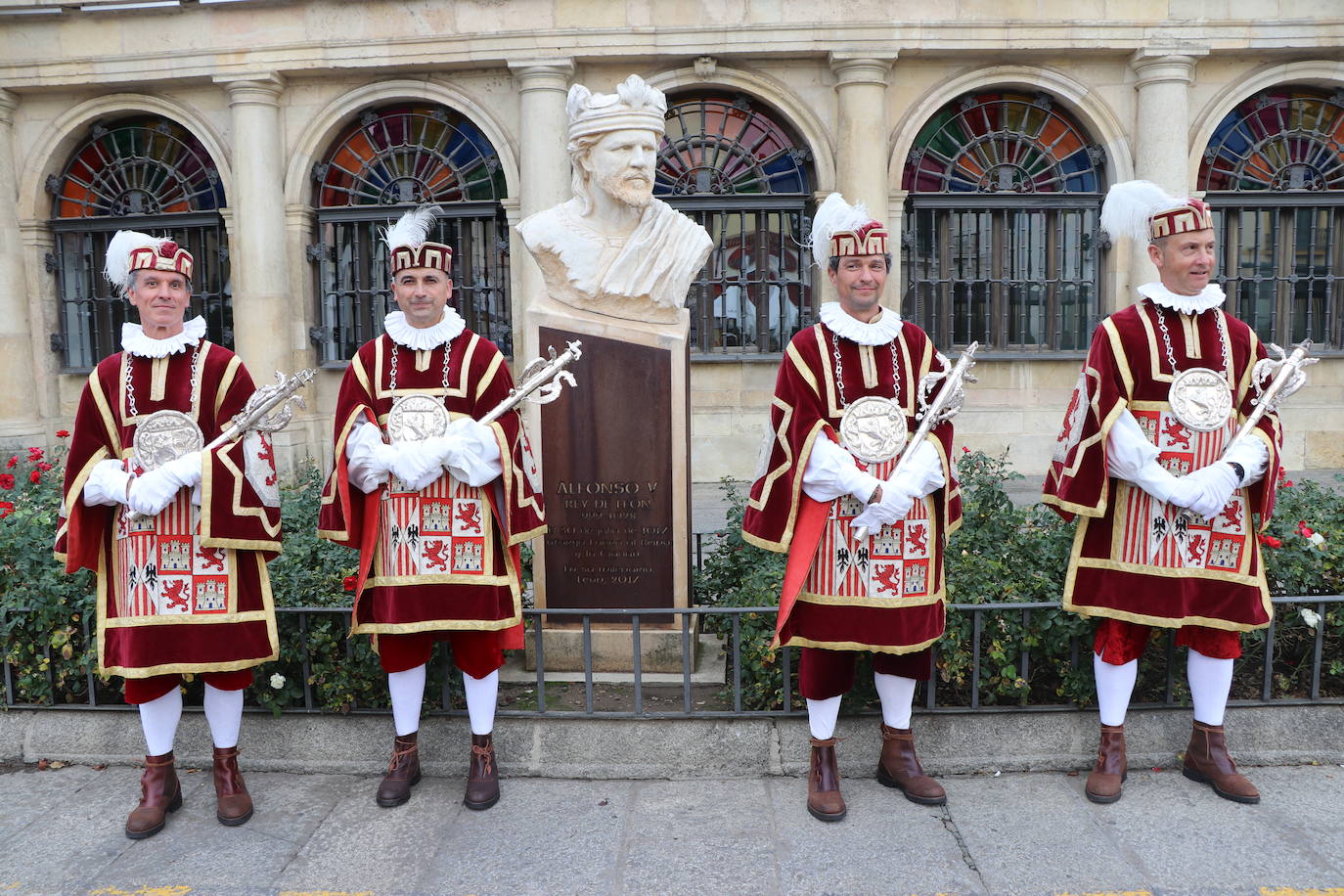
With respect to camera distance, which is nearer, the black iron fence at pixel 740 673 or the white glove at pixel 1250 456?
the white glove at pixel 1250 456

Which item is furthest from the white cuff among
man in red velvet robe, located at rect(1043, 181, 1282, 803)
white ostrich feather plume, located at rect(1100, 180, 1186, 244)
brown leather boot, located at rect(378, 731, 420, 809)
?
brown leather boot, located at rect(378, 731, 420, 809)

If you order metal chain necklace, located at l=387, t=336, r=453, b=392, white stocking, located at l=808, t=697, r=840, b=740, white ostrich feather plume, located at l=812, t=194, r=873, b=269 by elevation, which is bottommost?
white stocking, located at l=808, t=697, r=840, b=740

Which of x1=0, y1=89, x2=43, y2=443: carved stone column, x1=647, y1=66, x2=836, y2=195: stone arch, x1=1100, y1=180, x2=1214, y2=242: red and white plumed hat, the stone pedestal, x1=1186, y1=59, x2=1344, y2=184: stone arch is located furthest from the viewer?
x1=0, y1=89, x2=43, y2=443: carved stone column

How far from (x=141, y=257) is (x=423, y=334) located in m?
0.97

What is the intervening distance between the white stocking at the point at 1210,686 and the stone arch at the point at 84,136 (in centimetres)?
1054

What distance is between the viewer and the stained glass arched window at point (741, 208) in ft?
35.1

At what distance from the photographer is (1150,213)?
3.60 m

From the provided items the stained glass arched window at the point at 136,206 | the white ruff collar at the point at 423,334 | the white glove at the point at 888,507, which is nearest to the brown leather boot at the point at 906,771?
the white glove at the point at 888,507

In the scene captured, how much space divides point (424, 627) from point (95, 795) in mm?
1518

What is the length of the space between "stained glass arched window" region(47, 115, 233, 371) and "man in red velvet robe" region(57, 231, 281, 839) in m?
8.76

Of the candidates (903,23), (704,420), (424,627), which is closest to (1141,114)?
(903,23)

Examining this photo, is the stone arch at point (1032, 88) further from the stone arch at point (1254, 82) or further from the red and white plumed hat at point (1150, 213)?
the red and white plumed hat at point (1150, 213)

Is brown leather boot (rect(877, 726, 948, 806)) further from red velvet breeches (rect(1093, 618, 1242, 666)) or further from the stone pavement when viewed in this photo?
red velvet breeches (rect(1093, 618, 1242, 666))

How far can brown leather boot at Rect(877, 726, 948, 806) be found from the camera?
3.57 metres
